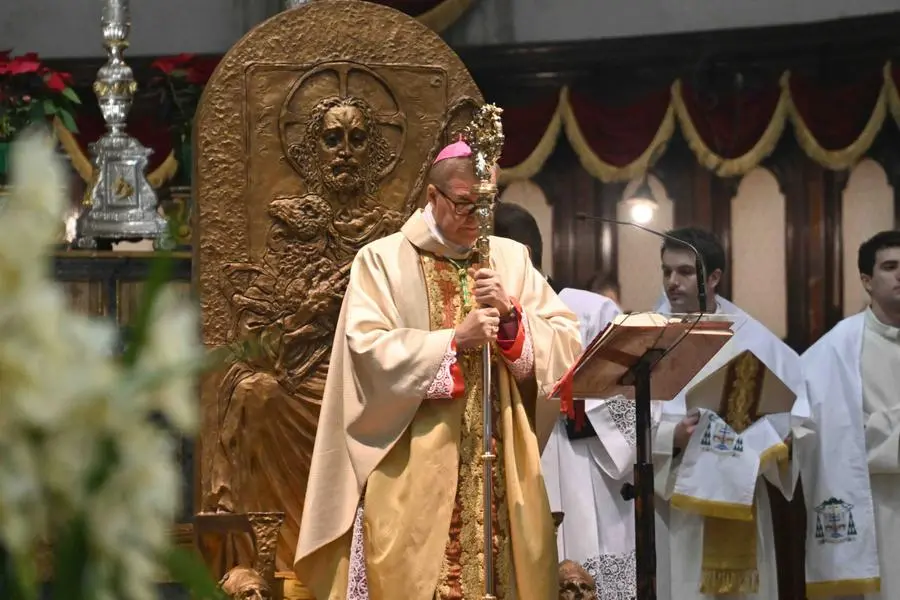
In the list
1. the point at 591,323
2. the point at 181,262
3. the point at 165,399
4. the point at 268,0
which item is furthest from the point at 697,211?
the point at 165,399

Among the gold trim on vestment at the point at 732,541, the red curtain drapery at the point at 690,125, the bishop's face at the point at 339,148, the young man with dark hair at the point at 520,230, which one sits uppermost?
the red curtain drapery at the point at 690,125

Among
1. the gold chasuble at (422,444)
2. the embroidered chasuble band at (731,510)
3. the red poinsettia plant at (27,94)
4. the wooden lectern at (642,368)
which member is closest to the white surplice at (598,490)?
the embroidered chasuble band at (731,510)

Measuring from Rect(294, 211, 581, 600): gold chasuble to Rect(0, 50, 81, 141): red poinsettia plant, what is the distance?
2.49 m

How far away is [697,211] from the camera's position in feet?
36.2

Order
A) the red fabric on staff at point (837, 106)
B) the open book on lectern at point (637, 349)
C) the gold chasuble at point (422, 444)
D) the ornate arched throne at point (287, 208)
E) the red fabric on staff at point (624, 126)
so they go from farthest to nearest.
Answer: the red fabric on staff at point (624, 126), the red fabric on staff at point (837, 106), the ornate arched throne at point (287, 208), the gold chasuble at point (422, 444), the open book on lectern at point (637, 349)

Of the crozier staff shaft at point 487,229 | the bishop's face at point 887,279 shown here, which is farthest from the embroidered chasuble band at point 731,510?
the crozier staff shaft at point 487,229

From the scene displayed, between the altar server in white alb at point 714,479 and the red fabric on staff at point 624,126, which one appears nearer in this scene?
the altar server in white alb at point 714,479

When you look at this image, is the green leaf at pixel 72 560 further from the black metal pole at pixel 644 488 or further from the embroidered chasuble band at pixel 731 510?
the embroidered chasuble band at pixel 731 510

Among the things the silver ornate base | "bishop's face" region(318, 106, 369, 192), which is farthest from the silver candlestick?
"bishop's face" region(318, 106, 369, 192)

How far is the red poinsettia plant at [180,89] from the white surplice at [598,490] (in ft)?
6.66

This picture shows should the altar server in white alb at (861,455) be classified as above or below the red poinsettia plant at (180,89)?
below

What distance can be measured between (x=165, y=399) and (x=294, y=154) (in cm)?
467

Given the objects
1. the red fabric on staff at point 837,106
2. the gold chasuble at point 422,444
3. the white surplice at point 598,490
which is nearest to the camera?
the gold chasuble at point 422,444

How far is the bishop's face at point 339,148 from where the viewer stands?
5.85 metres
